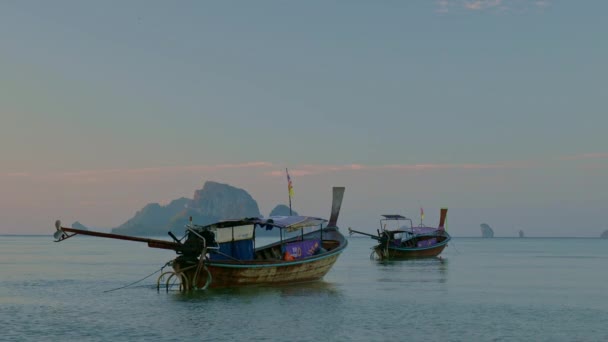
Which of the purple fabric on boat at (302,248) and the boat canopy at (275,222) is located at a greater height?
the boat canopy at (275,222)

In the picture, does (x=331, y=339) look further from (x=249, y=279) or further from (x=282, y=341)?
(x=249, y=279)

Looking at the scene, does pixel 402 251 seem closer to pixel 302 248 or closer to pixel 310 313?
pixel 302 248

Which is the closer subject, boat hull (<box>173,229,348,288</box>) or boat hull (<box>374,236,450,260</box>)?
boat hull (<box>173,229,348,288</box>)

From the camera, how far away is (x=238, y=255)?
40.1 m

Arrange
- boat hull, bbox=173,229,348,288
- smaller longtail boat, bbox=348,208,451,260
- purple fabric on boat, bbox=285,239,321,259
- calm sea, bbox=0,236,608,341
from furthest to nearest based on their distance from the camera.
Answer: smaller longtail boat, bbox=348,208,451,260 < purple fabric on boat, bbox=285,239,321,259 < boat hull, bbox=173,229,348,288 < calm sea, bbox=0,236,608,341

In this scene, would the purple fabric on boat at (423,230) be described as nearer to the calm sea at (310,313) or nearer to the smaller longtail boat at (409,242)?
the smaller longtail boat at (409,242)

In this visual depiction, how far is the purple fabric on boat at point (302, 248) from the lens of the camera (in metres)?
44.3

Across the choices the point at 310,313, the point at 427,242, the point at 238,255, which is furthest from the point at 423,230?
the point at 310,313

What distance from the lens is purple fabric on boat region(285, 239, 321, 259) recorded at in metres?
44.3

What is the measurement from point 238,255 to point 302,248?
645 centimetres

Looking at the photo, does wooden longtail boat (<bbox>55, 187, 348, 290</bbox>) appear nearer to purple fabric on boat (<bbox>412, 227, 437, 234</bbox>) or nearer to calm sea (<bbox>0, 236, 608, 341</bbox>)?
calm sea (<bbox>0, 236, 608, 341</bbox>)

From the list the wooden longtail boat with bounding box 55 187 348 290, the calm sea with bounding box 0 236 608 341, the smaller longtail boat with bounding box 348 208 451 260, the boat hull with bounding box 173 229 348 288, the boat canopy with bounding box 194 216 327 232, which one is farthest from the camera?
the smaller longtail boat with bounding box 348 208 451 260

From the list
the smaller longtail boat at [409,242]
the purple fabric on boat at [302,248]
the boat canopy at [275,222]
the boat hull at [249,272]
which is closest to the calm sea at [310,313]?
the boat hull at [249,272]

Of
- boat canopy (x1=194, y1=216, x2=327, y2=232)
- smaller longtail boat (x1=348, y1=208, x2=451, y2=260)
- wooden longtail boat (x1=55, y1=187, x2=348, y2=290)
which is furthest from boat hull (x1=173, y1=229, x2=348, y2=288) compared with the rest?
smaller longtail boat (x1=348, y1=208, x2=451, y2=260)
